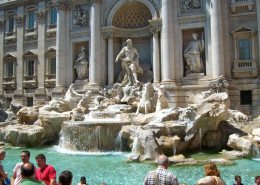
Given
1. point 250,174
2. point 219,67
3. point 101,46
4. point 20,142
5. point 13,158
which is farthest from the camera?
point 101,46

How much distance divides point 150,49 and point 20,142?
40.1 ft

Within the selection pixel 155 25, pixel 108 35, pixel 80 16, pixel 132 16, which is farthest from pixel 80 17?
pixel 155 25

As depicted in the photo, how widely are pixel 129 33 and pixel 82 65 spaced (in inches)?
186

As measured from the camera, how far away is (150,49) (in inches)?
869

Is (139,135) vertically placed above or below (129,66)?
below

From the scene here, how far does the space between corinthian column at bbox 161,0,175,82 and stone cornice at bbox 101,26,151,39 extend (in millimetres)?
2607

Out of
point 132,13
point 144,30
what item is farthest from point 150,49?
point 132,13

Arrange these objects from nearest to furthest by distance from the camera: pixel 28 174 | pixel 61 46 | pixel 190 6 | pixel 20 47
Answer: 1. pixel 28 174
2. pixel 190 6
3. pixel 61 46
4. pixel 20 47

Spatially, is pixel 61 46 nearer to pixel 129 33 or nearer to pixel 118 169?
pixel 129 33

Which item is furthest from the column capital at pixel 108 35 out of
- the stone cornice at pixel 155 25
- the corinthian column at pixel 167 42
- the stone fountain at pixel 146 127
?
the stone fountain at pixel 146 127

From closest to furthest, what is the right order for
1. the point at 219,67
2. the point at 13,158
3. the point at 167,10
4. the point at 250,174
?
the point at 250,174, the point at 13,158, the point at 219,67, the point at 167,10

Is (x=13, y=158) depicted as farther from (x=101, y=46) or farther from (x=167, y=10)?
(x=167, y=10)

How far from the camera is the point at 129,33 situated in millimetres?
22250

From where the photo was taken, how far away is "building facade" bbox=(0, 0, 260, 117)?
17.8 metres
